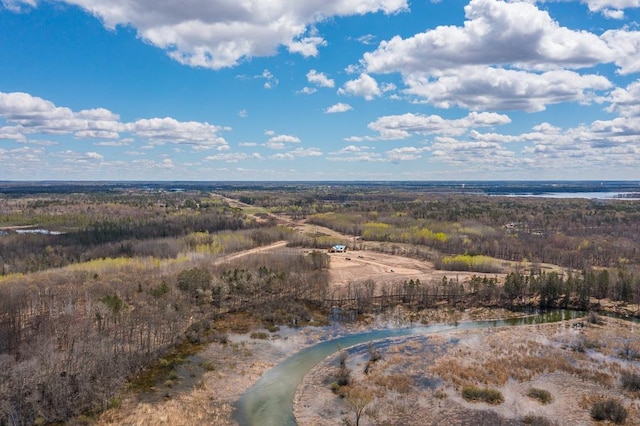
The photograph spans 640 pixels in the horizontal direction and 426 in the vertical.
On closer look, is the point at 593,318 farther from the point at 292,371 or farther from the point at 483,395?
the point at 292,371

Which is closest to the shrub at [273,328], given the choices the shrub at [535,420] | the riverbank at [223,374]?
the riverbank at [223,374]

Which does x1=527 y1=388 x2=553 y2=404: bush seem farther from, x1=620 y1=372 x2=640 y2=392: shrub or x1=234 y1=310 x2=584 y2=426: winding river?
x1=234 y1=310 x2=584 y2=426: winding river

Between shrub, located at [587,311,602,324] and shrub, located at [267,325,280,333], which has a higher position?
shrub, located at [587,311,602,324]

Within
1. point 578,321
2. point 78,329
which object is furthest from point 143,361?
point 578,321

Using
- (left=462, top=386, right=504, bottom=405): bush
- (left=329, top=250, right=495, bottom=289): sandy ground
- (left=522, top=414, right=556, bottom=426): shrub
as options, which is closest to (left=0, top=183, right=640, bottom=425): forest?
(left=329, top=250, right=495, bottom=289): sandy ground

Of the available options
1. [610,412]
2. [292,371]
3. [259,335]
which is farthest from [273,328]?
[610,412]
